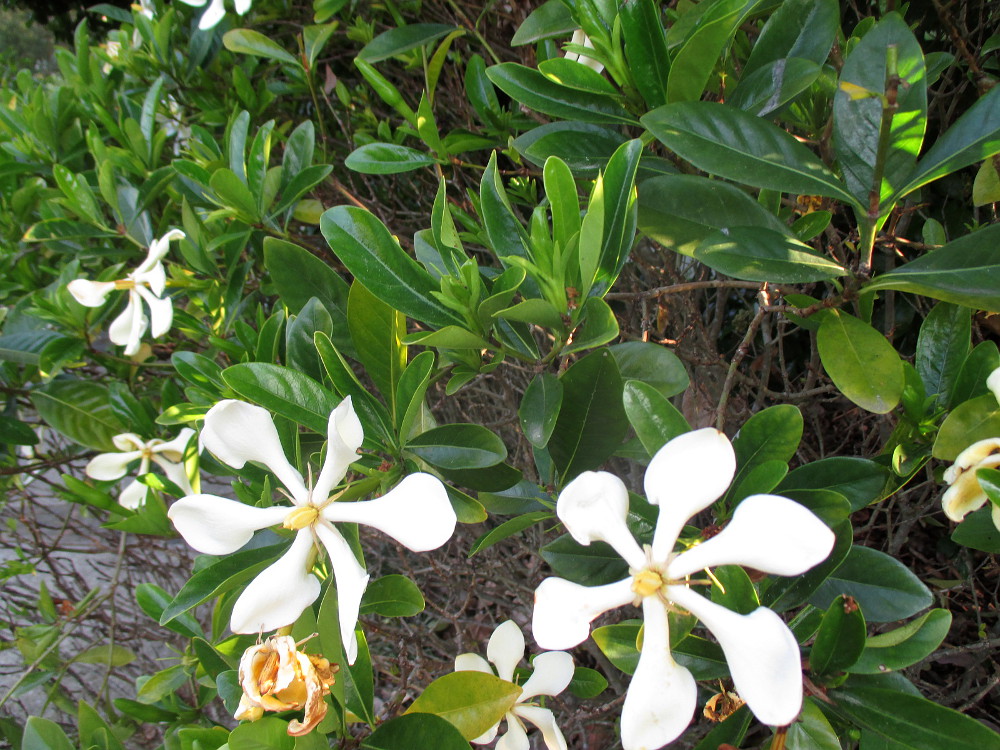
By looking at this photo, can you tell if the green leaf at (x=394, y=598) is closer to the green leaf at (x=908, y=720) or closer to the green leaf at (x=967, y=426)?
the green leaf at (x=908, y=720)

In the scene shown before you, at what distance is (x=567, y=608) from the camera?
0.55m

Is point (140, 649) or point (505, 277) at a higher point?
point (505, 277)

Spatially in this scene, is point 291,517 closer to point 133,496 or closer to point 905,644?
point 905,644

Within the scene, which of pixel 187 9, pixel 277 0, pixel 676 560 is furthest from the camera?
pixel 187 9

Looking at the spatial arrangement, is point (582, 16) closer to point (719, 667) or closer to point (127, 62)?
point (719, 667)

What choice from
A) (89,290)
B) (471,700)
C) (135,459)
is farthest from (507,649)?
(89,290)

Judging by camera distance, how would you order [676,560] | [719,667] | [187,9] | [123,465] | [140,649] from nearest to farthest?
[676,560]
[719,667]
[123,465]
[187,9]
[140,649]

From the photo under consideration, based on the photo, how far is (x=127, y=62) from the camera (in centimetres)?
190

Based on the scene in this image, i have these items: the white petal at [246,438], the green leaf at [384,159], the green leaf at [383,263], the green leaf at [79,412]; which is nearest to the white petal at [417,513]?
the white petal at [246,438]

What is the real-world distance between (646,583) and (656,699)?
0.28ft

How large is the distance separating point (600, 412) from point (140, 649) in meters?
2.50

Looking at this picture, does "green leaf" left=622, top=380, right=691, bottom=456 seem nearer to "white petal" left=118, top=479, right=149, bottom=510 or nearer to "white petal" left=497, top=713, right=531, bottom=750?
"white petal" left=497, top=713, right=531, bottom=750

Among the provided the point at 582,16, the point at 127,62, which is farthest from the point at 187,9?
the point at 582,16

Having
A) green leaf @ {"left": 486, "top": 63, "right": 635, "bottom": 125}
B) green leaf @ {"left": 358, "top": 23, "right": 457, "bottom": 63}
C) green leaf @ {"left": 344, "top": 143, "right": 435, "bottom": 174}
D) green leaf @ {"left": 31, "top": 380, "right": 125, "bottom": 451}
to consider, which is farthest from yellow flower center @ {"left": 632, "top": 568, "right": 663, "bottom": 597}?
green leaf @ {"left": 31, "top": 380, "right": 125, "bottom": 451}
